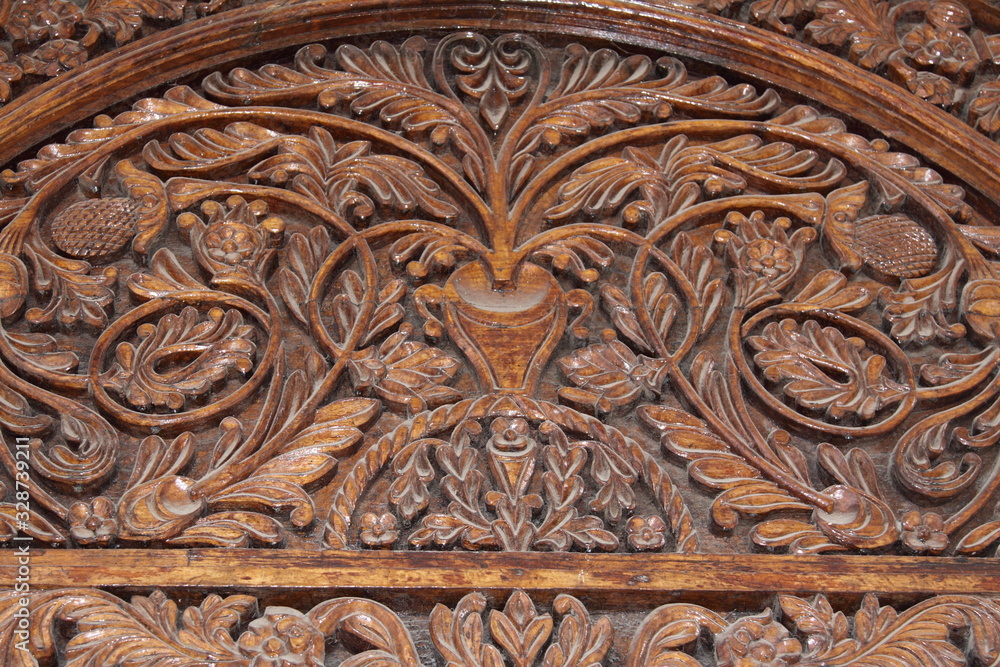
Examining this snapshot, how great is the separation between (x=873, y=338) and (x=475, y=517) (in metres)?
0.91

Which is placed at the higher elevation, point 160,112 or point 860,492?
point 160,112

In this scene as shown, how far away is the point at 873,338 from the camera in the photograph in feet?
8.79

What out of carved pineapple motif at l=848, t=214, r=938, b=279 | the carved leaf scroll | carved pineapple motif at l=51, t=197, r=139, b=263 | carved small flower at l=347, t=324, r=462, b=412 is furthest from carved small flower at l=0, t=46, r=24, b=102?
carved pineapple motif at l=848, t=214, r=938, b=279

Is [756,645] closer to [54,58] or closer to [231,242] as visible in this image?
[231,242]

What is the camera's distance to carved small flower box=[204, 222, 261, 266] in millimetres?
2689

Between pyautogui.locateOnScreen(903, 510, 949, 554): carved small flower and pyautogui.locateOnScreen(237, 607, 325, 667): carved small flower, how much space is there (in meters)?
1.07

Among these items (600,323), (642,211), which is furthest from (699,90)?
(600,323)

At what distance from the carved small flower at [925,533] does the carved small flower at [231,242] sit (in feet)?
4.52

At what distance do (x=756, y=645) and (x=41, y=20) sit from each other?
207 centimetres

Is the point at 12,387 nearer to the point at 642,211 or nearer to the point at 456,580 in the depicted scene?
the point at 456,580

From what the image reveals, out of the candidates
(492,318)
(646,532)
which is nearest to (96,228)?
(492,318)

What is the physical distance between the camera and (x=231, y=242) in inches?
106

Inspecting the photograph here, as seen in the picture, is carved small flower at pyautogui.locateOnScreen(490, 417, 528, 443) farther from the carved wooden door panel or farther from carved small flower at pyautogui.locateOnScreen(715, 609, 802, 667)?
carved small flower at pyautogui.locateOnScreen(715, 609, 802, 667)

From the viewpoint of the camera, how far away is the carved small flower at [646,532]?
92.4 inches
